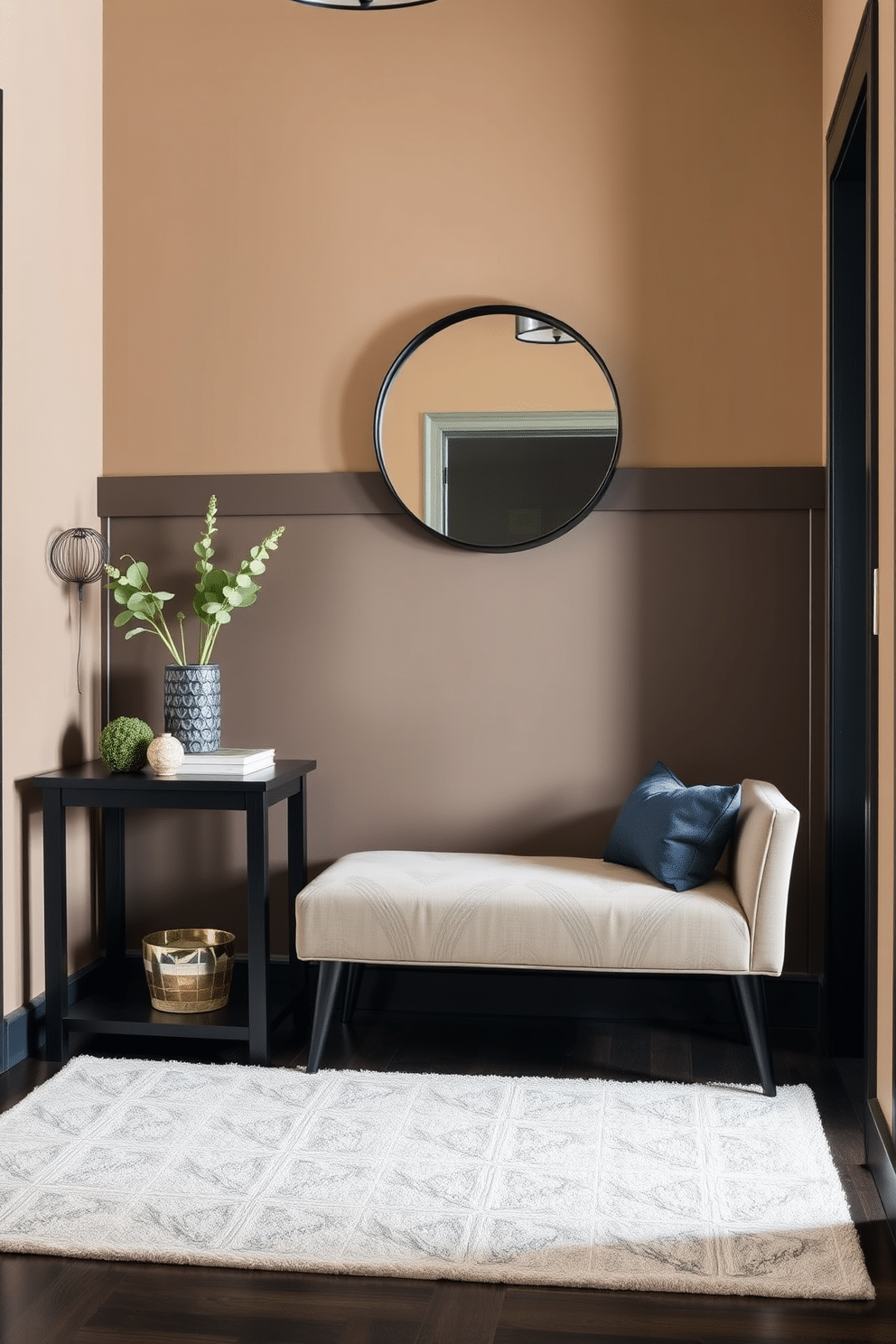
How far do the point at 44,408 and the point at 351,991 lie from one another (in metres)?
1.68

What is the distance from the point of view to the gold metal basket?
3.12 metres

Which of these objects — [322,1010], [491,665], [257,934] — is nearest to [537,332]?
[491,665]

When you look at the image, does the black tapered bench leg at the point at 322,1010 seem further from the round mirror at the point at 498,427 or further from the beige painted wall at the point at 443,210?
the beige painted wall at the point at 443,210

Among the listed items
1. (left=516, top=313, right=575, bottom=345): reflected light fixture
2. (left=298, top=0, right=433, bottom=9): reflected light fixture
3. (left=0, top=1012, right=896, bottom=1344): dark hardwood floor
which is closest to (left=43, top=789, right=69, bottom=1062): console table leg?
(left=0, top=1012, right=896, bottom=1344): dark hardwood floor

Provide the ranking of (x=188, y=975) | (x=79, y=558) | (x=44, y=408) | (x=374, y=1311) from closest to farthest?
1. (x=374, y=1311)
2. (x=188, y=975)
3. (x=44, y=408)
4. (x=79, y=558)

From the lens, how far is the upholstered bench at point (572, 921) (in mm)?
2758

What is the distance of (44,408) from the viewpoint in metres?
3.22

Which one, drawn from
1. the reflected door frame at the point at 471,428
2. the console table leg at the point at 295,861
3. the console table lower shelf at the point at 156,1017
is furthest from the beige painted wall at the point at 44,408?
the reflected door frame at the point at 471,428

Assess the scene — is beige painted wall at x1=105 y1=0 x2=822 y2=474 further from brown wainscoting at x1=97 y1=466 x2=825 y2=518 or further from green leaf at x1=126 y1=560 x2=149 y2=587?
green leaf at x1=126 y1=560 x2=149 y2=587

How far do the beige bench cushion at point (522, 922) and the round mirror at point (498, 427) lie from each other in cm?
98

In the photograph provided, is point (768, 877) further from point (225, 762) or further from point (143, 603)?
point (143, 603)

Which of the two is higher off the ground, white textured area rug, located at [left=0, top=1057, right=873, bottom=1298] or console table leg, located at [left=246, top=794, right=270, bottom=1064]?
console table leg, located at [left=246, top=794, right=270, bottom=1064]

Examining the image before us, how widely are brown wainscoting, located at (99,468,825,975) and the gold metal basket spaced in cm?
34

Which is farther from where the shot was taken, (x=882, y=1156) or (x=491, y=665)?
(x=491, y=665)
